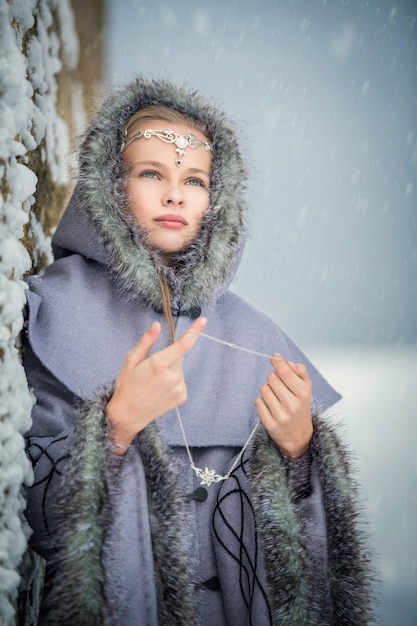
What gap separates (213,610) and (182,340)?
58cm

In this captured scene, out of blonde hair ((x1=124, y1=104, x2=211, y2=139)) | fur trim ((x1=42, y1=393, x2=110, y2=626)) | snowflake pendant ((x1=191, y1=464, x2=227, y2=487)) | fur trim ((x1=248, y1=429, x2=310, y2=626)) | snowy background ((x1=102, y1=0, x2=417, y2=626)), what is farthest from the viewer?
snowy background ((x1=102, y1=0, x2=417, y2=626))

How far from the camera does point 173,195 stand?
3.79 ft

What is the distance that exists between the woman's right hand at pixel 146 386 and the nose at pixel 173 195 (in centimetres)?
36

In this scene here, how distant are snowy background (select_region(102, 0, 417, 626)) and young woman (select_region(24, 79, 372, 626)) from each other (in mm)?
1031

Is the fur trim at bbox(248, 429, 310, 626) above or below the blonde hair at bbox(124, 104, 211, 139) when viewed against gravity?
below

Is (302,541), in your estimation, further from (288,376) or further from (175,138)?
(175,138)

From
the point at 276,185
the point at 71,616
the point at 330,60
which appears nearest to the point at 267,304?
the point at 276,185

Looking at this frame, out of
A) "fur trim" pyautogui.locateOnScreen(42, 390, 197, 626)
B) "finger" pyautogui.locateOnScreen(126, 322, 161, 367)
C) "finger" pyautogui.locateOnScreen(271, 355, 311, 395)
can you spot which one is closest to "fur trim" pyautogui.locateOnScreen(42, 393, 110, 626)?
"fur trim" pyautogui.locateOnScreen(42, 390, 197, 626)

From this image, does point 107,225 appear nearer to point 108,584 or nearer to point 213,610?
point 108,584

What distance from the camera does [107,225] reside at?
1134 mm

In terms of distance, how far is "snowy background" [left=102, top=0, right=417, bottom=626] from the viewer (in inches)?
86.4

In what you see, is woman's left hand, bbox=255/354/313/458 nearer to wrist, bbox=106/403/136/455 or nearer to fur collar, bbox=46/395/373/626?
fur collar, bbox=46/395/373/626

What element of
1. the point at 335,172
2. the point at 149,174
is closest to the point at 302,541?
the point at 149,174

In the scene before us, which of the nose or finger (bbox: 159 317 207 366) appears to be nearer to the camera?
finger (bbox: 159 317 207 366)
